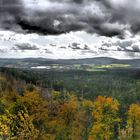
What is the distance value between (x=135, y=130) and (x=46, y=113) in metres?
19.7

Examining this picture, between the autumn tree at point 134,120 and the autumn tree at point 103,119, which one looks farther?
the autumn tree at point 134,120

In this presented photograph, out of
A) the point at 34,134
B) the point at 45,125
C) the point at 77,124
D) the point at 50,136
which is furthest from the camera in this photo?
the point at 77,124

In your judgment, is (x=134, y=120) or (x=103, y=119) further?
(x=134, y=120)

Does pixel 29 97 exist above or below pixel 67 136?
above

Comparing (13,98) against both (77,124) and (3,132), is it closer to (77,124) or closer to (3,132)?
(77,124)

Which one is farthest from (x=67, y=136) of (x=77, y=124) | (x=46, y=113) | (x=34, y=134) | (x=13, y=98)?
(x=34, y=134)

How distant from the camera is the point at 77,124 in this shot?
56.4m

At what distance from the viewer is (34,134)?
2633 centimetres

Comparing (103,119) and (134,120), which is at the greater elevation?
→ (103,119)

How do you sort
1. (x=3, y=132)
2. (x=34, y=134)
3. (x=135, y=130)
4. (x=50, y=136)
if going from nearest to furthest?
(x=3, y=132) < (x=34, y=134) < (x=50, y=136) < (x=135, y=130)

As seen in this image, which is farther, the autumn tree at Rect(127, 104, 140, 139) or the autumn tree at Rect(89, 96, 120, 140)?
the autumn tree at Rect(127, 104, 140, 139)

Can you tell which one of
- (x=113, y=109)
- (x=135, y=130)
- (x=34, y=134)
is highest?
(x=34, y=134)

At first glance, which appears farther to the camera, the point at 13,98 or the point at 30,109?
the point at 13,98

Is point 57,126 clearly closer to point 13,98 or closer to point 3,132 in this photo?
point 13,98
